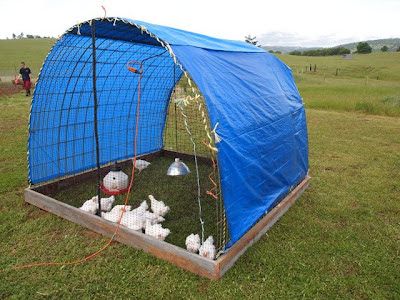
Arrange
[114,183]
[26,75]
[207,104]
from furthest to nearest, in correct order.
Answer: [26,75] → [114,183] → [207,104]

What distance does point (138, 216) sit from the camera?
4.82m

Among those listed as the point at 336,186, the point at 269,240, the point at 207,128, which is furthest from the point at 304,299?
the point at 336,186

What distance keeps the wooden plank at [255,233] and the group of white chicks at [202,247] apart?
12cm

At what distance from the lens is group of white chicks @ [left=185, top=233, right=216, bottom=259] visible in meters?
4.03

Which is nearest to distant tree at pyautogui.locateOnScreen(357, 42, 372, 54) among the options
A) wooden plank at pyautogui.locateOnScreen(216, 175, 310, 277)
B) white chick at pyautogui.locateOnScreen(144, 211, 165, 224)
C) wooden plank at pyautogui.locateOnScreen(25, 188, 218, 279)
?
wooden plank at pyautogui.locateOnScreen(216, 175, 310, 277)

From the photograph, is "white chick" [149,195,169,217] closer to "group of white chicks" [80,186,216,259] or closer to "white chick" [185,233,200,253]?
"group of white chicks" [80,186,216,259]

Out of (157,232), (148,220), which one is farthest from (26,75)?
(157,232)

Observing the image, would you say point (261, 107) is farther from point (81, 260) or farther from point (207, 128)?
point (81, 260)

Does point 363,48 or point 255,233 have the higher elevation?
point 255,233

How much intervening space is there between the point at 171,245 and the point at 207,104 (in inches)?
67.1

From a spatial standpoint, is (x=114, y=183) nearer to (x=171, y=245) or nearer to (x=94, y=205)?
(x=94, y=205)

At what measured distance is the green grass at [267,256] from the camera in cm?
379

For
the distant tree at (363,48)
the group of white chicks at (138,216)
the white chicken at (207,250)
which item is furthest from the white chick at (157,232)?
the distant tree at (363,48)

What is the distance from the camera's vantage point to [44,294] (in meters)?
3.68
